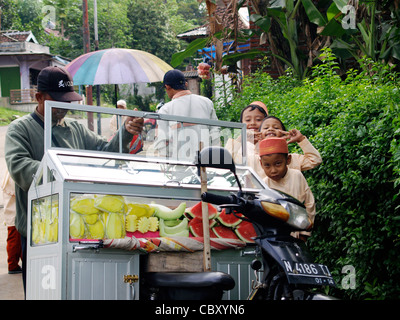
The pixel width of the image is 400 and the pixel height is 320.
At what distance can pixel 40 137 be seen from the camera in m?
4.81

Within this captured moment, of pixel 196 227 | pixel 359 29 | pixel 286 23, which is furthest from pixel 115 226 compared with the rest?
pixel 286 23

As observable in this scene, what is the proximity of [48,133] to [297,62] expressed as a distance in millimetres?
9307

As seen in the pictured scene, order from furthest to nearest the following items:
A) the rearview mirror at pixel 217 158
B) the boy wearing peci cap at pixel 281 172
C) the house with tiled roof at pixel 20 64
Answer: the house with tiled roof at pixel 20 64 → the boy wearing peci cap at pixel 281 172 → the rearview mirror at pixel 217 158

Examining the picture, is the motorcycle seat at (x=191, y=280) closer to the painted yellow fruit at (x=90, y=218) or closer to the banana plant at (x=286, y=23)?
the painted yellow fruit at (x=90, y=218)

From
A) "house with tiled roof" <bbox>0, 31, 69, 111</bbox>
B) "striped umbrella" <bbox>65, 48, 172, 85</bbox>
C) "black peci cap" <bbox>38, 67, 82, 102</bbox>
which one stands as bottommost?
"black peci cap" <bbox>38, 67, 82, 102</bbox>

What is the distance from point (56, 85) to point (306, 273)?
2.49 m

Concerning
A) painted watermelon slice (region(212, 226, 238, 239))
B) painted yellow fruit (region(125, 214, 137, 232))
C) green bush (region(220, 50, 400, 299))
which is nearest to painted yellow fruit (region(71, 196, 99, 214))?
painted yellow fruit (region(125, 214, 137, 232))

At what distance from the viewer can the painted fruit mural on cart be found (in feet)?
12.8

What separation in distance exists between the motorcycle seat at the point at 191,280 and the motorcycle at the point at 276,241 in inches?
7.8

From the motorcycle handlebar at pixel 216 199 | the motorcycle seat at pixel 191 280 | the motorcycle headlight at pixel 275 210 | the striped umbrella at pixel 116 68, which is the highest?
the striped umbrella at pixel 116 68

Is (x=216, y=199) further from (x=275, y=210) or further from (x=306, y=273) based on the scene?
(x=306, y=273)

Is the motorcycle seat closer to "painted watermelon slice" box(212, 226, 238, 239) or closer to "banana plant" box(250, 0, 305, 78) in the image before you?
"painted watermelon slice" box(212, 226, 238, 239)

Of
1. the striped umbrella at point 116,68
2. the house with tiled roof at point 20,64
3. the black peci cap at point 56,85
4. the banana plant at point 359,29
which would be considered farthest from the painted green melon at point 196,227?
the house with tiled roof at point 20,64

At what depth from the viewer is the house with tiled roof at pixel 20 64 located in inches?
1758
